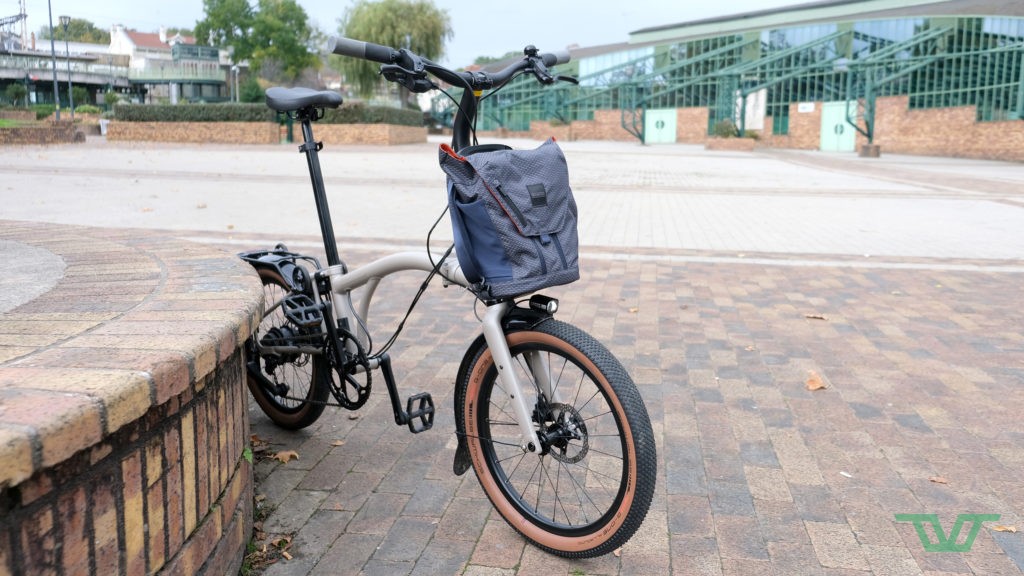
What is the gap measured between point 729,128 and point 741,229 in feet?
108

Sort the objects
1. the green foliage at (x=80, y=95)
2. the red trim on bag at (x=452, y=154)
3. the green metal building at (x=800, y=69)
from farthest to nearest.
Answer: the green foliage at (x=80, y=95)
the green metal building at (x=800, y=69)
the red trim on bag at (x=452, y=154)

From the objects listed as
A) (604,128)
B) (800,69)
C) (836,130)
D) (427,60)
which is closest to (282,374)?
(427,60)

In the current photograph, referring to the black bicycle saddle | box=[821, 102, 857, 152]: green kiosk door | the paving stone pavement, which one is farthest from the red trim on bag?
box=[821, 102, 857, 152]: green kiosk door

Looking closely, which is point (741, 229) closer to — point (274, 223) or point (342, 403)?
point (274, 223)

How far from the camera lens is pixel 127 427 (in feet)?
5.64

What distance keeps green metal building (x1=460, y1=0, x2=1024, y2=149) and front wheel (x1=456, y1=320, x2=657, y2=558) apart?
30783 millimetres

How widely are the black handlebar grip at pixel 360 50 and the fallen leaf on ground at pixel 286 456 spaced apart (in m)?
1.60

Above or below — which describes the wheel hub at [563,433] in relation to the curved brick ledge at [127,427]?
below

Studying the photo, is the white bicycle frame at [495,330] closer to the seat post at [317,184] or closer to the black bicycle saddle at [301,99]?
the seat post at [317,184]

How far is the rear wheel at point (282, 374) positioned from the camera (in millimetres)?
3221

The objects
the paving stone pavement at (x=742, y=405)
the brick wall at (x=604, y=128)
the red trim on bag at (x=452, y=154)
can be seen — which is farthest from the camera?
the brick wall at (x=604, y=128)

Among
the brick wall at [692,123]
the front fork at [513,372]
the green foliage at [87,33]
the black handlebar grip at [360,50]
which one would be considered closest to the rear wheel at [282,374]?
the front fork at [513,372]

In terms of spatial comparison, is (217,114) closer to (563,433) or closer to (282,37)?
(563,433)

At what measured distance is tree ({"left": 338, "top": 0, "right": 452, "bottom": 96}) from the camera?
161ft
